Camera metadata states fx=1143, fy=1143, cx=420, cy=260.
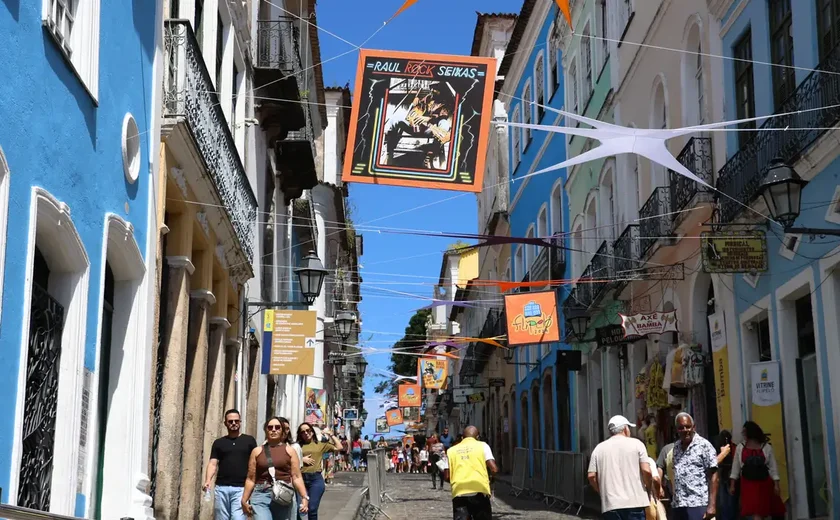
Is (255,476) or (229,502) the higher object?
(255,476)

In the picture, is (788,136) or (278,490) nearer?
(278,490)

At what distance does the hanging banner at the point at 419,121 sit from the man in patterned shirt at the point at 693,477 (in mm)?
3798

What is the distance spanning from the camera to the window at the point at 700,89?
58.3 feet

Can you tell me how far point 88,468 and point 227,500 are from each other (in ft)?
5.35

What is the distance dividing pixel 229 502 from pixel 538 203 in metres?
24.1

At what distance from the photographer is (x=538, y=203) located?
3400 centimetres

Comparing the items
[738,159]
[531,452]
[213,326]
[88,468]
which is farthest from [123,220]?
[531,452]

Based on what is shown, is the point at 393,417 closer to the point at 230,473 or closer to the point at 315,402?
the point at 315,402

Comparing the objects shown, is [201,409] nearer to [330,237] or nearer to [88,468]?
[88,468]

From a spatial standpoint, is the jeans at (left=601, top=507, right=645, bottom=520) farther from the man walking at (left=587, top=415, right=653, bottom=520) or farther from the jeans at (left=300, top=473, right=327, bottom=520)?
the jeans at (left=300, top=473, right=327, bottom=520)

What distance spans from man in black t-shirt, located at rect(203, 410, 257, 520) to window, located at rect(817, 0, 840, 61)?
24.4 feet

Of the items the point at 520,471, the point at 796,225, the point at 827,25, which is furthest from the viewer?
the point at 520,471

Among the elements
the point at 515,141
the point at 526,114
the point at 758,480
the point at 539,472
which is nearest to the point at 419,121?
the point at 758,480

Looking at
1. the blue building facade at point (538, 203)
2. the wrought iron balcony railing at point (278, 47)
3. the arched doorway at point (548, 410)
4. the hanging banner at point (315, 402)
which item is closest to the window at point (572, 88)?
the blue building facade at point (538, 203)
